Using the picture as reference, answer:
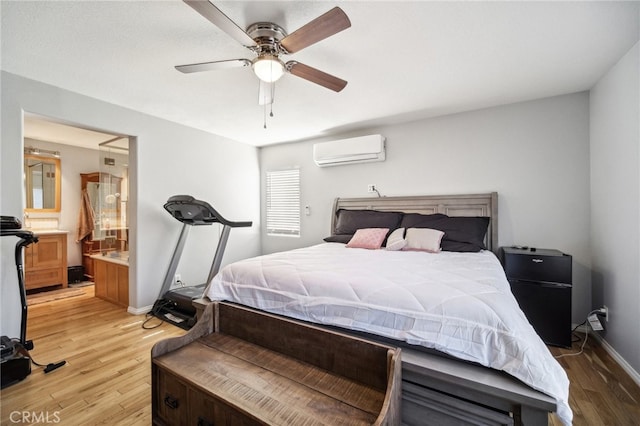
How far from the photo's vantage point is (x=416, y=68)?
2348mm

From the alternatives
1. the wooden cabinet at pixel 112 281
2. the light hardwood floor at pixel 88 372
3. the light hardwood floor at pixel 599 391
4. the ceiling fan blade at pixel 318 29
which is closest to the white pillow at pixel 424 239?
the light hardwood floor at pixel 599 391

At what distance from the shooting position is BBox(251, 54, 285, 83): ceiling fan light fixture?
1827 millimetres

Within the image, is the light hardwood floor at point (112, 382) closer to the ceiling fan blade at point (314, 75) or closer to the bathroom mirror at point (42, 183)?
the ceiling fan blade at point (314, 75)

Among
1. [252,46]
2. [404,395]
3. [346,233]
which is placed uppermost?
[252,46]

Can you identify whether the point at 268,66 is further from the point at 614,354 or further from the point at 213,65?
the point at 614,354

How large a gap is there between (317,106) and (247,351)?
2.62 m

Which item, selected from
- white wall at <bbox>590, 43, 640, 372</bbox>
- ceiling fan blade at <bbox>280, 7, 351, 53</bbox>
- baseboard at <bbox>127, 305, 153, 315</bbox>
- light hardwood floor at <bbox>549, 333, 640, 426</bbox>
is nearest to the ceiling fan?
ceiling fan blade at <bbox>280, 7, 351, 53</bbox>

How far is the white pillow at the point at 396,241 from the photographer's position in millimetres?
2896

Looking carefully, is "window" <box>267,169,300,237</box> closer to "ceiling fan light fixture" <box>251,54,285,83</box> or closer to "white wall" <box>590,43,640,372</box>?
"ceiling fan light fixture" <box>251,54,285,83</box>

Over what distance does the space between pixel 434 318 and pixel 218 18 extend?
6.23 feet

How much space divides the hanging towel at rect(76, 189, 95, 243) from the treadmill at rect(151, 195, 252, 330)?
270 centimetres

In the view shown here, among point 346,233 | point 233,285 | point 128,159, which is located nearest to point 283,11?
point 233,285

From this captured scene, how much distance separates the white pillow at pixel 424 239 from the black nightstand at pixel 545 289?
713 millimetres

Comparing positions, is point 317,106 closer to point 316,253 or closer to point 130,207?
point 316,253
